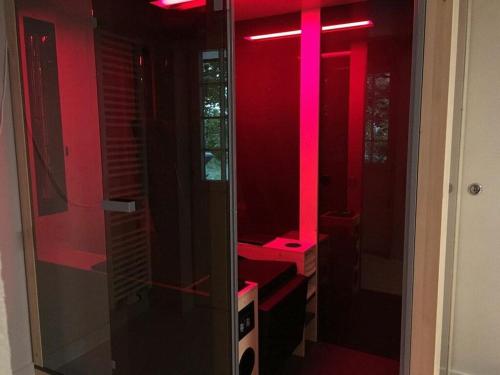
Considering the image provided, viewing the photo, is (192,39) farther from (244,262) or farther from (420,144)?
(244,262)

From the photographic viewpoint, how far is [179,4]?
152 centimetres

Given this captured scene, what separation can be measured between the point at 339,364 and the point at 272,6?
7.36 feet

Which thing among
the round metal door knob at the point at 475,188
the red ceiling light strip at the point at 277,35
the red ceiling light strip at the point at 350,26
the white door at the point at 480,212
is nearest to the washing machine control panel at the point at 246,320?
the white door at the point at 480,212

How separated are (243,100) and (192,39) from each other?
1.61m

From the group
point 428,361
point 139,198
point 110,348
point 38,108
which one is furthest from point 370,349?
point 38,108

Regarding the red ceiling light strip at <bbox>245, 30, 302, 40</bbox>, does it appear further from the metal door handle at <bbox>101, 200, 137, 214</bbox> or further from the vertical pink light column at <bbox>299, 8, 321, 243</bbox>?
the metal door handle at <bbox>101, 200, 137, 214</bbox>

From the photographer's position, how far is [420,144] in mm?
1417

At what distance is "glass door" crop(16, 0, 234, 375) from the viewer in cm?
155

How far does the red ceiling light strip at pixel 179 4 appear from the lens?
1484mm

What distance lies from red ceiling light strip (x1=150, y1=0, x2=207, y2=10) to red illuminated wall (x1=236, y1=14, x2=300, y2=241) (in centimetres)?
135

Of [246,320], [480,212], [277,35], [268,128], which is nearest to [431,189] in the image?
[480,212]

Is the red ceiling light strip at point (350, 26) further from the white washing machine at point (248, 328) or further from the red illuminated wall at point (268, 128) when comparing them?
the white washing machine at point (248, 328)

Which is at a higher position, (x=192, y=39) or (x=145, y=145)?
(x=192, y=39)

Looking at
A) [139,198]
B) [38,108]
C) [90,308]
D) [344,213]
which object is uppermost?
[38,108]
